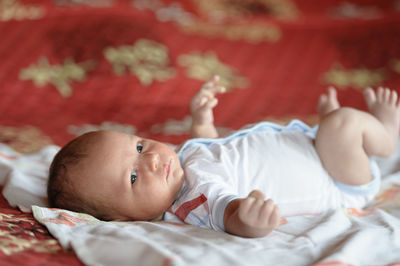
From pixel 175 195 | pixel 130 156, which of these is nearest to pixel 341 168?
pixel 175 195

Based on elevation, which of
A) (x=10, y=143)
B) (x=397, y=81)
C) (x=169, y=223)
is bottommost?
(x=169, y=223)

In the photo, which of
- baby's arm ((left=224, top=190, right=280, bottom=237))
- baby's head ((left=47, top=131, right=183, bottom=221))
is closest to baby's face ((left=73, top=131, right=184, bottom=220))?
baby's head ((left=47, top=131, right=183, bottom=221))

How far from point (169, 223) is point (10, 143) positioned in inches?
26.7

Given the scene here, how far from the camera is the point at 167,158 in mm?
1083

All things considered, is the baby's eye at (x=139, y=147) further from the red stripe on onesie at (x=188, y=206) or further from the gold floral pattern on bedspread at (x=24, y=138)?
the gold floral pattern on bedspread at (x=24, y=138)

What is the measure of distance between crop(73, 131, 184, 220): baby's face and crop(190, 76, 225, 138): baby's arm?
0.26 m

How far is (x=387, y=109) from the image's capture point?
4.13ft

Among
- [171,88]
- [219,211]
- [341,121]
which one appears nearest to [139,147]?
[219,211]

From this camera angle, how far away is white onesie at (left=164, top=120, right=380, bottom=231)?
1031mm

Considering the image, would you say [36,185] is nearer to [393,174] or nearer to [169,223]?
[169,223]

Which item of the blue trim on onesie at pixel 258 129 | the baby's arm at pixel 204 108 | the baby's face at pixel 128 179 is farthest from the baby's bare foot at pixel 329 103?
the baby's face at pixel 128 179

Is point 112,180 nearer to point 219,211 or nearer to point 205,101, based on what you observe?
point 219,211

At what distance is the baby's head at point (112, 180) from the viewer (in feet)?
3.36

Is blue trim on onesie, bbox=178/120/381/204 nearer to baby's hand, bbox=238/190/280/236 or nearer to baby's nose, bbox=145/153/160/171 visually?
baby's nose, bbox=145/153/160/171
